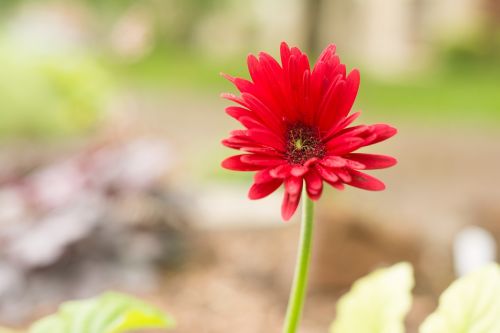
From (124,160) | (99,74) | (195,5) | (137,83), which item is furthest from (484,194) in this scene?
(195,5)

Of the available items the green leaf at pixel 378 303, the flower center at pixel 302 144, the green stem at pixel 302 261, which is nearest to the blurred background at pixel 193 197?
the green leaf at pixel 378 303

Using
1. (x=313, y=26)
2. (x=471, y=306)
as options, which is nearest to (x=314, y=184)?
(x=471, y=306)

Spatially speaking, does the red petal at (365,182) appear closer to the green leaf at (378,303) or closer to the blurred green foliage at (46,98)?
the green leaf at (378,303)

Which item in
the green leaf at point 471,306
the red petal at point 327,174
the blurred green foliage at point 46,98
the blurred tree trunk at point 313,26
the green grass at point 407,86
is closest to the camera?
the red petal at point 327,174

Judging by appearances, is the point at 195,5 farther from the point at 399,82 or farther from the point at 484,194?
the point at 484,194

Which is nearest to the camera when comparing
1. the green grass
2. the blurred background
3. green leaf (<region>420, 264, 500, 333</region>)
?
green leaf (<region>420, 264, 500, 333</region>)

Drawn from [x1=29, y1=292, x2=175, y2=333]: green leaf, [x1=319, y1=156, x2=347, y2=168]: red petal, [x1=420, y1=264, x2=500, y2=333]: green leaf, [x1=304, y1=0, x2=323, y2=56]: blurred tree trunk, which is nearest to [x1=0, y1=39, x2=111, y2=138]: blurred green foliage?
[x1=29, y1=292, x2=175, y2=333]: green leaf

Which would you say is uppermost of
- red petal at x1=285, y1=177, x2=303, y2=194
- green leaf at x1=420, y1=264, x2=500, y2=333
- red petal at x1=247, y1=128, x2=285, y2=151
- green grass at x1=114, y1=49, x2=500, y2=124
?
green grass at x1=114, y1=49, x2=500, y2=124

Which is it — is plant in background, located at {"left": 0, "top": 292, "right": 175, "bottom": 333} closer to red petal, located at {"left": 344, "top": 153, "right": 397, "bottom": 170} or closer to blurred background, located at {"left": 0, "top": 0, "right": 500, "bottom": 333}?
red petal, located at {"left": 344, "top": 153, "right": 397, "bottom": 170}
